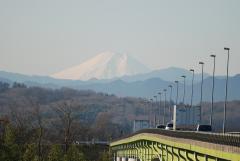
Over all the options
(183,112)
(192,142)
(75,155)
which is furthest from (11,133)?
(192,142)

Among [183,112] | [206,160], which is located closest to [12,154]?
[183,112]

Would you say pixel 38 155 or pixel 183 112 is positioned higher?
pixel 183 112

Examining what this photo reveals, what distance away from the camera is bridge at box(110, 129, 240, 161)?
40912 millimetres

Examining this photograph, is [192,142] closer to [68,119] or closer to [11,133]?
[11,133]

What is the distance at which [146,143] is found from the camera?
99.4m

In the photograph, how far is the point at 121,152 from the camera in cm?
15375

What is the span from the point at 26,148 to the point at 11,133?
8.11m

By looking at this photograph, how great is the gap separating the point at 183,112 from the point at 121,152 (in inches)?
1064

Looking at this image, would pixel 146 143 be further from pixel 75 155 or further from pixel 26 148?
pixel 26 148

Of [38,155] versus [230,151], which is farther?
[38,155]

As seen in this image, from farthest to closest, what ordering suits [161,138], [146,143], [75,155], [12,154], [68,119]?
[68,119]
[75,155]
[12,154]
[146,143]
[161,138]

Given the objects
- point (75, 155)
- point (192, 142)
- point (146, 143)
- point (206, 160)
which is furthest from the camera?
point (75, 155)

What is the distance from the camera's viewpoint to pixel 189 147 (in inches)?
2074

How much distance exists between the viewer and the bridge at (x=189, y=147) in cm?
4091
